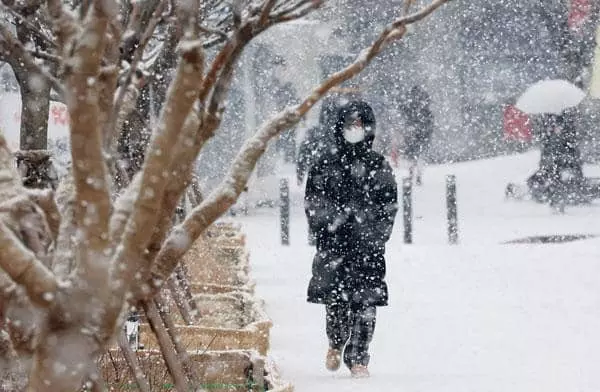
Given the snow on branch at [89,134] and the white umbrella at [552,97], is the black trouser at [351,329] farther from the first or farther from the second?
the white umbrella at [552,97]

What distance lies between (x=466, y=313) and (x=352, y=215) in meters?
3.08

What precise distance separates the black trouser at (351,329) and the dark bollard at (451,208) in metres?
9.03

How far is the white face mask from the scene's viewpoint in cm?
770

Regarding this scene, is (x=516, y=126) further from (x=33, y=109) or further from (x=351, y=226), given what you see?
(x=33, y=109)

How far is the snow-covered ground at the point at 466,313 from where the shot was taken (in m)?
7.46

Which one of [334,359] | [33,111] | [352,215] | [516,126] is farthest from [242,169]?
[516,126]

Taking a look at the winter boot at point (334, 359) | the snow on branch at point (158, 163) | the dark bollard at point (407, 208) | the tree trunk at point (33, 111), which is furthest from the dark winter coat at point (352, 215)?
the dark bollard at point (407, 208)

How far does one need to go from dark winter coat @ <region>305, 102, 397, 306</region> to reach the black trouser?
2.8 inches

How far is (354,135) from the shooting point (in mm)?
7715

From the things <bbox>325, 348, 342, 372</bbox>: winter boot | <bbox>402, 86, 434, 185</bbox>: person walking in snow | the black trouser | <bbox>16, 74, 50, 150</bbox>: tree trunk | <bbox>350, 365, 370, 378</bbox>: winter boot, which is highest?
<bbox>402, 86, 434, 185</bbox>: person walking in snow

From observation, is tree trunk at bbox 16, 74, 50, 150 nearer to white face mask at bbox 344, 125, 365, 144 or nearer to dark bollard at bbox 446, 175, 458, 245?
white face mask at bbox 344, 125, 365, 144

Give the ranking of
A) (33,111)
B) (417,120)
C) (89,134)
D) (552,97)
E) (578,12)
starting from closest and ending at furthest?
(89,134) < (33,111) < (552,97) < (578,12) < (417,120)

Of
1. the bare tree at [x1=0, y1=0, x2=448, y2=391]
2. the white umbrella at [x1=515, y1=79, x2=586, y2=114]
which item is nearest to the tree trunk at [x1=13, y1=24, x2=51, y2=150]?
the bare tree at [x1=0, y1=0, x2=448, y2=391]

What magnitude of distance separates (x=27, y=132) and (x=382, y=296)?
7.63 feet
